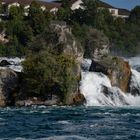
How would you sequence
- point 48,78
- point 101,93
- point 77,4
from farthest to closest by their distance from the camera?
point 77,4
point 101,93
point 48,78

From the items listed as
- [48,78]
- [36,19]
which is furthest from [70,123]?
[36,19]

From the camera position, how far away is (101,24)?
141250mm

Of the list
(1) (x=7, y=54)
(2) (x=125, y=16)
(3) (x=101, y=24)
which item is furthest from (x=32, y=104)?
(2) (x=125, y=16)

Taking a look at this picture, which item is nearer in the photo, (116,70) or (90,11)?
(116,70)

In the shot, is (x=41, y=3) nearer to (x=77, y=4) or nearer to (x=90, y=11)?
(x=77, y=4)

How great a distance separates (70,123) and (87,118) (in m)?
3.92

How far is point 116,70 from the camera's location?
240 feet

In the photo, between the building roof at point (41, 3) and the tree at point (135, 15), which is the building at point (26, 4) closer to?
the building roof at point (41, 3)

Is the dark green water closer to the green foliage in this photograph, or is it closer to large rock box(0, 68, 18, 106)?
the green foliage

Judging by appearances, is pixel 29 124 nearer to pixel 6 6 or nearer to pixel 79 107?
pixel 79 107

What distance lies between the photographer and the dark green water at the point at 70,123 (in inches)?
1724

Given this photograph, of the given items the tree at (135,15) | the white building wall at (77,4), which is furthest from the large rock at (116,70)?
the tree at (135,15)

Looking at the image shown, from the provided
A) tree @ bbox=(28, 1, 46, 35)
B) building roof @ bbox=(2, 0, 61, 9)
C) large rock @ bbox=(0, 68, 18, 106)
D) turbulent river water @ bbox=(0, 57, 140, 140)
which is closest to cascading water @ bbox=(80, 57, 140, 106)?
turbulent river water @ bbox=(0, 57, 140, 140)

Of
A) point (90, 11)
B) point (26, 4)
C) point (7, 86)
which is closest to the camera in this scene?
point (7, 86)
